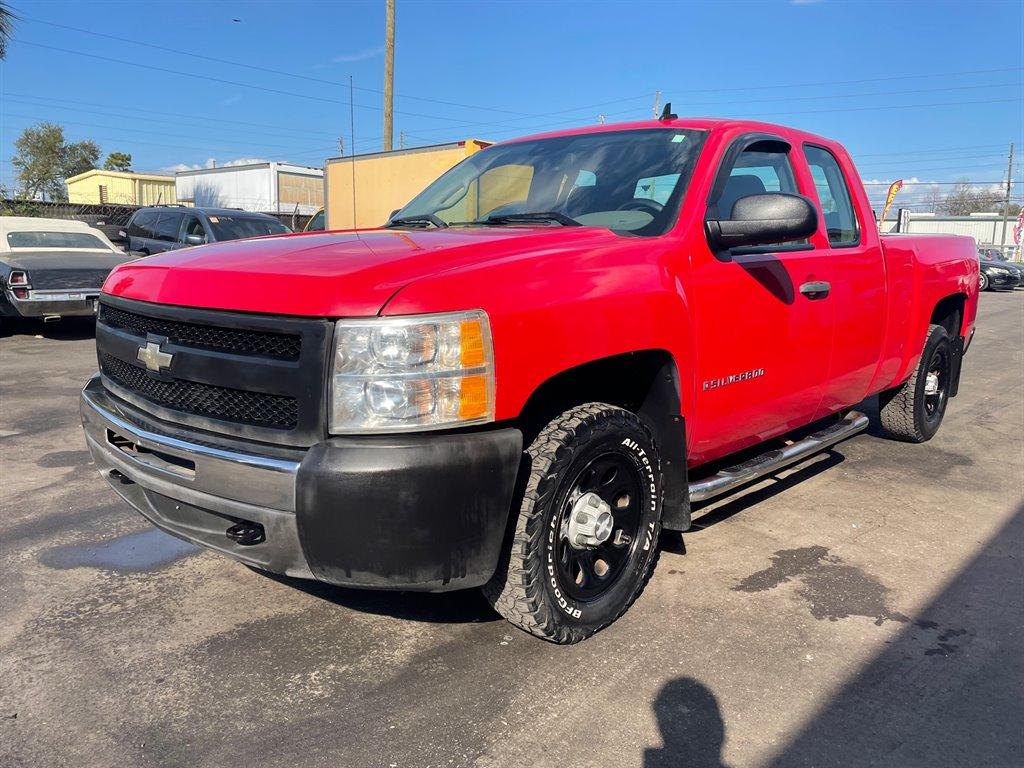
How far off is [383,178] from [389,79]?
6.80m

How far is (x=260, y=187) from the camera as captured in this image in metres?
37.8

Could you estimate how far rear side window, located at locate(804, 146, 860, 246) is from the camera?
4105 mm

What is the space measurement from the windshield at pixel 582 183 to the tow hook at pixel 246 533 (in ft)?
5.55

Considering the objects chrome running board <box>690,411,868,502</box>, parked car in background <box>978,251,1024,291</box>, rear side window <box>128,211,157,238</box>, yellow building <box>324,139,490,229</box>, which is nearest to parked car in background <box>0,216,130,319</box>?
rear side window <box>128,211,157,238</box>

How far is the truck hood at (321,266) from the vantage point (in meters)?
2.23

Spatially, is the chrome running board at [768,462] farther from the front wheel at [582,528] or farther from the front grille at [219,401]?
the front grille at [219,401]

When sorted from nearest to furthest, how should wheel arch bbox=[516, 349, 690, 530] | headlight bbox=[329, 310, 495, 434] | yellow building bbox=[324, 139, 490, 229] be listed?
headlight bbox=[329, 310, 495, 434] < wheel arch bbox=[516, 349, 690, 530] < yellow building bbox=[324, 139, 490, 229]

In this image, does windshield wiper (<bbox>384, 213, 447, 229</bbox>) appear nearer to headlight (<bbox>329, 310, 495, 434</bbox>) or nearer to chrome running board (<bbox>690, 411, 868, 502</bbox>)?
headlight (<bbox>329, 310, 495, 434</bbox>)

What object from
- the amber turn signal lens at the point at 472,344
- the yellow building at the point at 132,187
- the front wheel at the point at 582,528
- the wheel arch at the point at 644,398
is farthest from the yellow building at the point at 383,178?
the yellow building at the point at 132,187

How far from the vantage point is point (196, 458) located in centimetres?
240

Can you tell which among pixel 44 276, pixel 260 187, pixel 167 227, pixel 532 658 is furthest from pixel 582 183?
pixel 260 187

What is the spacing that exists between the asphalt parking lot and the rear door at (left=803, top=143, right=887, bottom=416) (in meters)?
0.75

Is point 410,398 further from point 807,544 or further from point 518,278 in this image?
point 807,544

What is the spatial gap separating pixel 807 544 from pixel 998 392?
18.0ft
